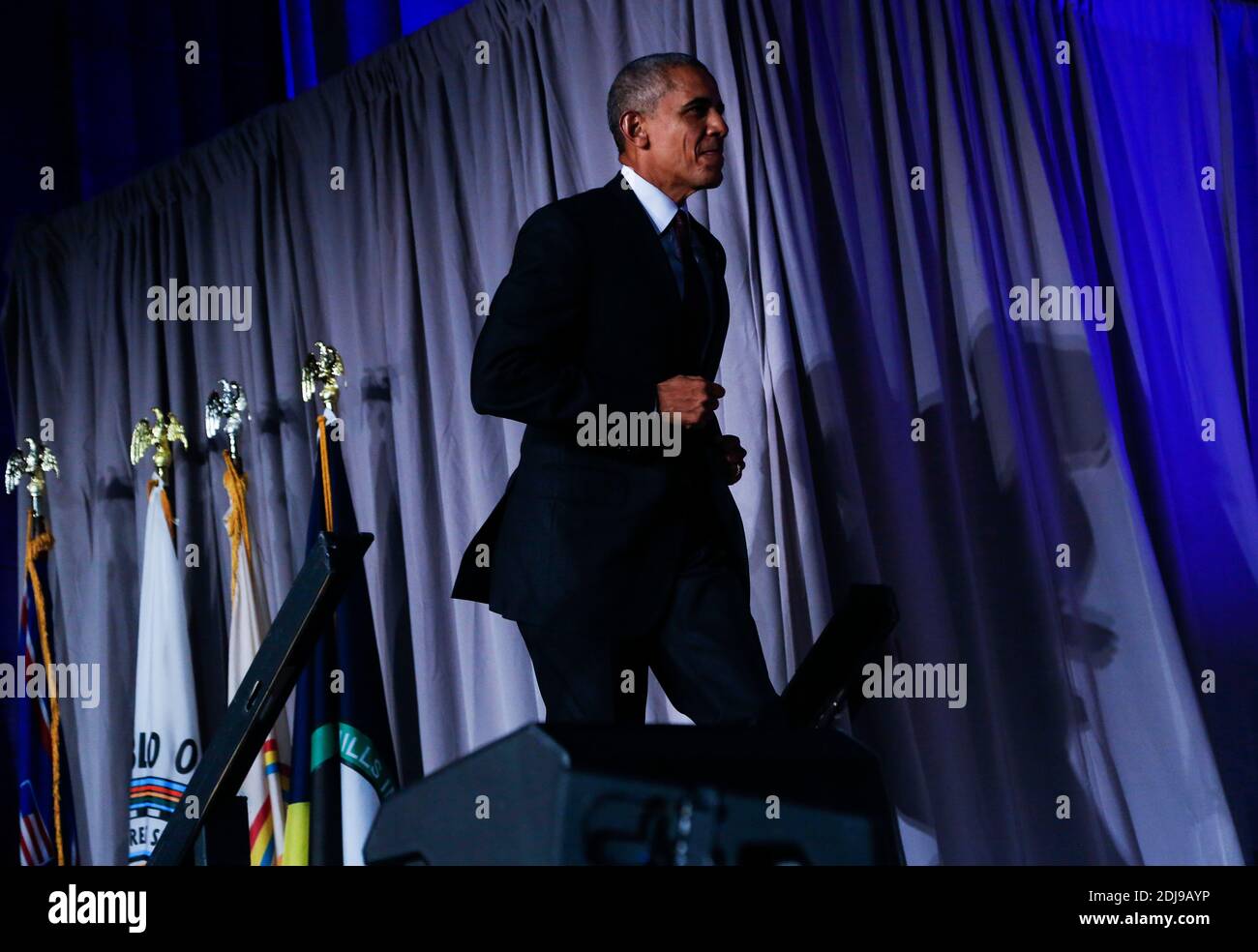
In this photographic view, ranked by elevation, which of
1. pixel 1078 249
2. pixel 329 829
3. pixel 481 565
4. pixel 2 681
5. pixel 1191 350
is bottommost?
pixel 329 829

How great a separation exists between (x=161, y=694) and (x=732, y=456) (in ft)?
8.99

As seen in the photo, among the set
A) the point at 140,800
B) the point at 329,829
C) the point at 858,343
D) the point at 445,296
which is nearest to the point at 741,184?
Result: the point at 858,343

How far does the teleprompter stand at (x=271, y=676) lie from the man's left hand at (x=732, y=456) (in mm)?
614

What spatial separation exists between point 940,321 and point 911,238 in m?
0.24

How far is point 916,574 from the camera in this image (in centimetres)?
384

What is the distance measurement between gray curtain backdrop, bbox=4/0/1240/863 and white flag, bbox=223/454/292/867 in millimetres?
206

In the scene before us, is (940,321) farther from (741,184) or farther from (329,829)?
(329,829)

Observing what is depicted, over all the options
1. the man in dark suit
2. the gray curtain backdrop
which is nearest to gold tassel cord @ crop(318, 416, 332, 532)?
the gray curtain backdrop

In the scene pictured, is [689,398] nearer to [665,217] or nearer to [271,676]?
[665,217]

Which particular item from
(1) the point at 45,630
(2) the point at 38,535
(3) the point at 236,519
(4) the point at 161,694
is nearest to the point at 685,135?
(3) the point at 236,519

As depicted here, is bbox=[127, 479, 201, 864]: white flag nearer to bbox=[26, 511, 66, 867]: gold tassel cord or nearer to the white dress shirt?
bbox=[26, 511, 66, 867]: gold tassel cord

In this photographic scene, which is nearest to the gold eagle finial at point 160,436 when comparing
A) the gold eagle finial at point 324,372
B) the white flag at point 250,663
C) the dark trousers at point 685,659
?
the white flag at point 250,663

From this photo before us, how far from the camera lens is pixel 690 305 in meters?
2.57

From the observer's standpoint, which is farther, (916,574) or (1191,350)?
(1191,350)
